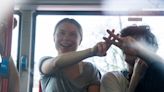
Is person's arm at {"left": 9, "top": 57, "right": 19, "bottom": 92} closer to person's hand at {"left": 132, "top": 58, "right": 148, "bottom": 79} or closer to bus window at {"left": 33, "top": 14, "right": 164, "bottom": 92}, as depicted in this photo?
person's hand at {"left": 132, "top": 58, "right": 148, "bottom": 79}

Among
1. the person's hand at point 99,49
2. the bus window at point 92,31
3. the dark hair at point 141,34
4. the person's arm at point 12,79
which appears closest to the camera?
the person's arm at point 12,79

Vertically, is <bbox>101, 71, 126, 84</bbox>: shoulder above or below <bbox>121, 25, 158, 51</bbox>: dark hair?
below

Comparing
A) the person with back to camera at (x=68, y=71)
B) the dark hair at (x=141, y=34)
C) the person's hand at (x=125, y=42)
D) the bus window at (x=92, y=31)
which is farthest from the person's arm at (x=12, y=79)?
the bus window at (x=92, y=31)

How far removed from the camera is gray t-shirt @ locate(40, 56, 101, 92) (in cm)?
155

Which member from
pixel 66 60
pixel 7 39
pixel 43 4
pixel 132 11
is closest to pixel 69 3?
pixel 43 4

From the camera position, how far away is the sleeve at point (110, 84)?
1.48 meters

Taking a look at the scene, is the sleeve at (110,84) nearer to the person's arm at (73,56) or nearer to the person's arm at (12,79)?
the person's arm at (73,56)

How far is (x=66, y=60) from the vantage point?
1.46 m

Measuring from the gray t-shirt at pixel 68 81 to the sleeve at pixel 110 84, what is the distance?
73 millimetres

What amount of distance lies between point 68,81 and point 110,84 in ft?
0.73

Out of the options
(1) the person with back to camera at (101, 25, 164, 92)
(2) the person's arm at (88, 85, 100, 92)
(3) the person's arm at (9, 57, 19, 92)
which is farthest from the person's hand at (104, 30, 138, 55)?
(3) the person's arm at (9, 57, 19, 92)

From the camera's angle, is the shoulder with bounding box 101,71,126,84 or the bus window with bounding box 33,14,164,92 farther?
the bus window with bounding box 33,14,164,92

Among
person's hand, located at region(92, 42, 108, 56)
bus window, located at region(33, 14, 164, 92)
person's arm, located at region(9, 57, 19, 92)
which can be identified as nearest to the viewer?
person's arm, located at region(9, 57, 19, 92)

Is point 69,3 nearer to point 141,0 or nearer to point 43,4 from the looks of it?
point 43,4
